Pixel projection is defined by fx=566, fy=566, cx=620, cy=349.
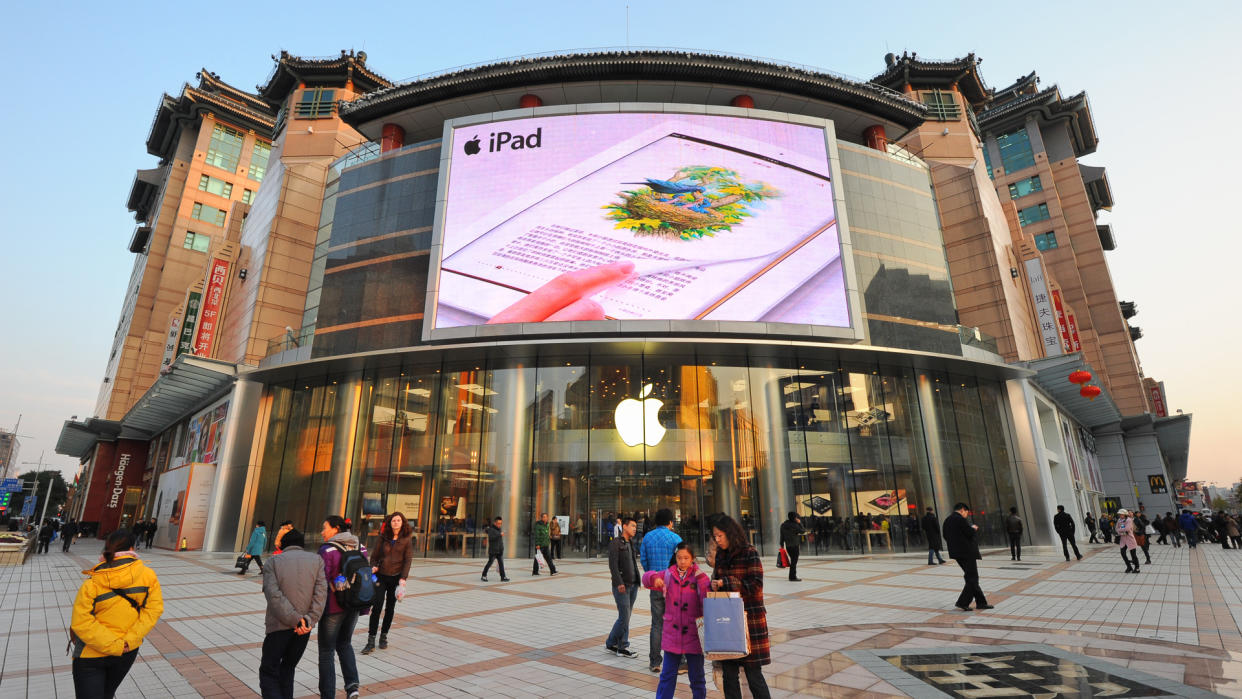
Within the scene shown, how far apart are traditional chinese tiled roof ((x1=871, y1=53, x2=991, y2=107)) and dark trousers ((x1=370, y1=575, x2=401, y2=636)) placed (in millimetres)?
41685

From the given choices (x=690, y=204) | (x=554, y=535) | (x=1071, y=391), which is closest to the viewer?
(x=554, y=535)

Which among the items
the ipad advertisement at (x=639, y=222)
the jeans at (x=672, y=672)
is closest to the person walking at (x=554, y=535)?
the ipad advertisement at (x=639, y=222)

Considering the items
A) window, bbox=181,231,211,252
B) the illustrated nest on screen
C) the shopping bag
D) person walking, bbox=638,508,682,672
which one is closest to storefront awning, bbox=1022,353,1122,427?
the illustrated nest on screen

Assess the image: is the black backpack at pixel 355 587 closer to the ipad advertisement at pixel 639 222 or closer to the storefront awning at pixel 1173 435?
the ipad advertisement at pixel 639 222

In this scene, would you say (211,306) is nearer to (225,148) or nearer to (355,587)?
(225,148)

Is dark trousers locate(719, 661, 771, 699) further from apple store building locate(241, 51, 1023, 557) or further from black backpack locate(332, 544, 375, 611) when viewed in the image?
apple store building locate(241, 51, 1023, 557)

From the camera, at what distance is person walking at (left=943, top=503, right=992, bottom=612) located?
9406 mm

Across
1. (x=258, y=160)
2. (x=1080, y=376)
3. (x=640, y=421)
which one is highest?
(x=258, y=160)

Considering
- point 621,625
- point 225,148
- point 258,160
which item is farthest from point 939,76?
point 225,148

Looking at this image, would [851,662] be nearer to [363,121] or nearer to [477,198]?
[477,198]

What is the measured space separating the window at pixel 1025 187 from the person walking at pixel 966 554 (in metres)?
54.2

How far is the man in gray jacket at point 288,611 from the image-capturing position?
461 centimetres

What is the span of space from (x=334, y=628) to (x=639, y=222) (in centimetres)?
2042

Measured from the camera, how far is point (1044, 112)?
51.3 metres
